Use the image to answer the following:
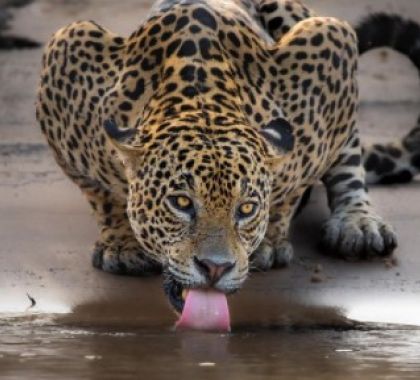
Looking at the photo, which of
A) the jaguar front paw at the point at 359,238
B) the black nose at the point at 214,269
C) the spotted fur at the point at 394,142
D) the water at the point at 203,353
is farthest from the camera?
the spotted fur at the point at 394,142

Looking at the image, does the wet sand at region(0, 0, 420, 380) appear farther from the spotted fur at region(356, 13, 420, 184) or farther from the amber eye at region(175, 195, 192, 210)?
the amber eye at region(175, 195, 192, 210)

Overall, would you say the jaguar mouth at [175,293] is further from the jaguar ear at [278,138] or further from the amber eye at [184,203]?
the jaguar ear at [278,138]

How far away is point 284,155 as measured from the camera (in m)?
10.8

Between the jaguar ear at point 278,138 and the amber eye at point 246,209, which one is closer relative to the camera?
the amber eye at point 246,209

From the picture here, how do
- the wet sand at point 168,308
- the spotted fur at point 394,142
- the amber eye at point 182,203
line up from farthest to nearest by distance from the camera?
1. the spotted fur at point 394,142
2. the amber eye at point 182,203
3. the wet sand at point 168,308

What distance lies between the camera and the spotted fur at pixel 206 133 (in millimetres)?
10141

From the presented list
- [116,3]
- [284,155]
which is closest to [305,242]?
[284,155]

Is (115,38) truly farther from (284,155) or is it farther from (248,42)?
(284,155)

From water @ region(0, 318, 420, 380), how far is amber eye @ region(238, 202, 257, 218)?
0.61 meters

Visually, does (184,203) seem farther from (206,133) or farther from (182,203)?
(206,133)

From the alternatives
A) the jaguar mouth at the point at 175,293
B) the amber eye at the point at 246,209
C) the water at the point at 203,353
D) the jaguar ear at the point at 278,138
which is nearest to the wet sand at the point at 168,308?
the water at the point at 203,353

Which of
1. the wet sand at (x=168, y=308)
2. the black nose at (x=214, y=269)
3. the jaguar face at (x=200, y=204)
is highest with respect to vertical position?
the jaguar face at (x=200, y=204)

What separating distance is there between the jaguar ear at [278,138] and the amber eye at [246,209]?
45 centimetres

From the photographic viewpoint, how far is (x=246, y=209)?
33.4 ft
